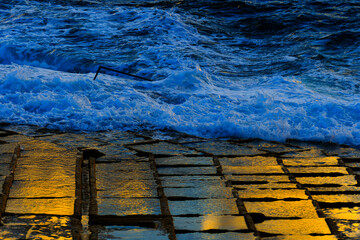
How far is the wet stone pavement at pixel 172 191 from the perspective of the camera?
241 centimetres

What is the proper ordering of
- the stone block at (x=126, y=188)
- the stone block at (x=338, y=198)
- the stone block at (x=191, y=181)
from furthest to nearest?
1. the stone block at (x=191, y=181)
2. the stone block at (x=338, y=198)
3. the stone block at (x=126, y=188)

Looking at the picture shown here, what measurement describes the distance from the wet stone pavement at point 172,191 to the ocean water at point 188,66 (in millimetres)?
1171

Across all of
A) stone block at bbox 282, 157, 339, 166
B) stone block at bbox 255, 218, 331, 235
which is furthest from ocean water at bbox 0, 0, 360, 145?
stone block at bbox 255, 218, 331, 235

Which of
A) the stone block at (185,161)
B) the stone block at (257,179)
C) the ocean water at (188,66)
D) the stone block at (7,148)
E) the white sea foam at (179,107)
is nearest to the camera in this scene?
the stone block at (257,179)

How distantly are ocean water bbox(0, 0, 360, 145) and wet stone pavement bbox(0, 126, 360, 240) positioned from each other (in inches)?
46.1

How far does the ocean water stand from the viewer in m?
5.34

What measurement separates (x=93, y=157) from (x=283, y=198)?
1575mm

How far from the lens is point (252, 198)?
291cm

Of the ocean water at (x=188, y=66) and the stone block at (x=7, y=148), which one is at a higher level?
the ocean water at (x=188, y=66)

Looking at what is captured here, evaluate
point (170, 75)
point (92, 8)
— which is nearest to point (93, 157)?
point (170, 75)

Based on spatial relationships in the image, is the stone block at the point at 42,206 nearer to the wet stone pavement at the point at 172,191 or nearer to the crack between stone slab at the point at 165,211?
the wet stone pavement at the point at 172,191

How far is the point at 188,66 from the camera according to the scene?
8.88m

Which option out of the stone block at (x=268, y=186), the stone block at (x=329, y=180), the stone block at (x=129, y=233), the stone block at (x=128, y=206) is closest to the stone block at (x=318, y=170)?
the stone block at (x=329, y=180)

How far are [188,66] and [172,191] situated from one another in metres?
6.12
